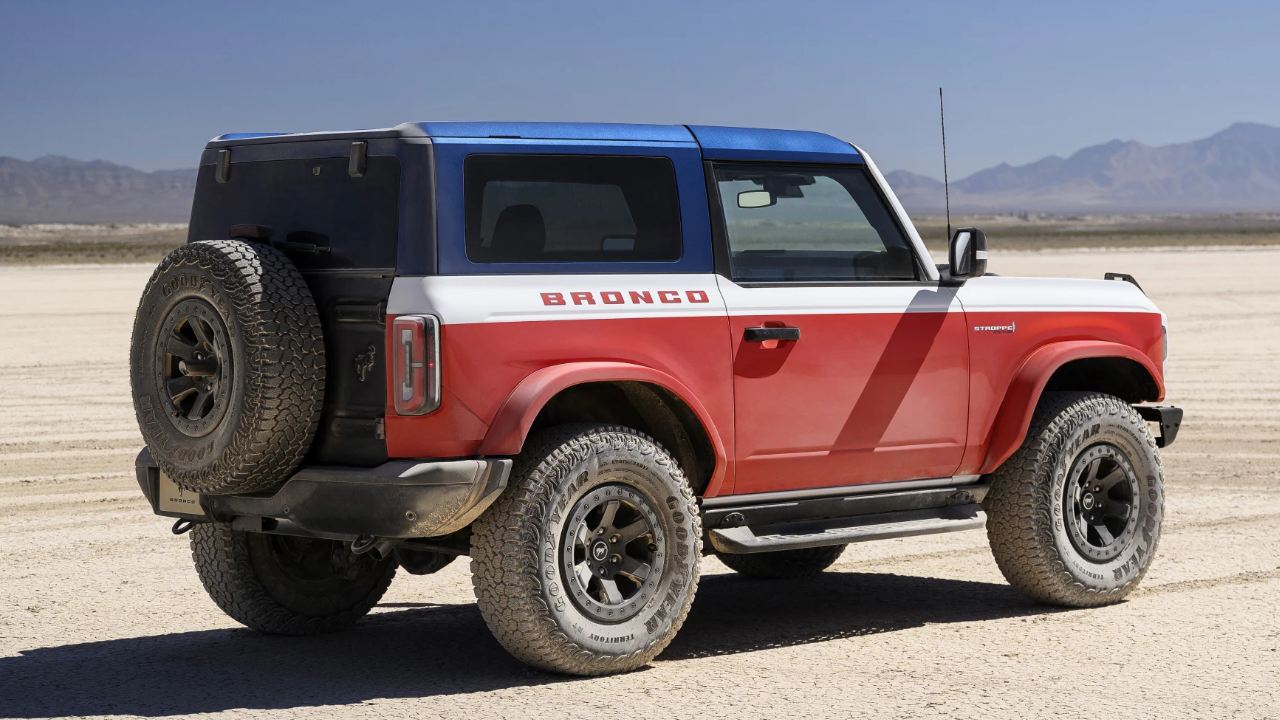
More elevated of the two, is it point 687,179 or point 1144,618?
point 687,179

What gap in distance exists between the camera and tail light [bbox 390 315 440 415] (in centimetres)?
571

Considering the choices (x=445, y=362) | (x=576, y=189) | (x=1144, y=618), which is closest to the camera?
(x=445, y=362)

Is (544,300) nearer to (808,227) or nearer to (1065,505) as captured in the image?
(808,227)

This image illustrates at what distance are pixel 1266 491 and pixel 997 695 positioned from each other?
613 cm

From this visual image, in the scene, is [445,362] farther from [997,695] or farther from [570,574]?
[997,695]

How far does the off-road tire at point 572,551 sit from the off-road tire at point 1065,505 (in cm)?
189

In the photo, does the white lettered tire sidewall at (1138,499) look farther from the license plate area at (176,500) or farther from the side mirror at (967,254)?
the license plate area at (176,500)

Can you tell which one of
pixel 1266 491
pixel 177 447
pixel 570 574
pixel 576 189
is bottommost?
pixel 1266 491

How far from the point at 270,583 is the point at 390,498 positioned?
1593 mm

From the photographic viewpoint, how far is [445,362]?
576 cm

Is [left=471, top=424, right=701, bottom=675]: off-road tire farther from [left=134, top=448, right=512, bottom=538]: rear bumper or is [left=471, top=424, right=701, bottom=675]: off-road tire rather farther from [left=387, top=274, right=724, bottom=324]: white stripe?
[left=387, top=274, right=724, bottom=324]: white stripe

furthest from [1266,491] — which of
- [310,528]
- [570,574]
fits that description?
[310,528]

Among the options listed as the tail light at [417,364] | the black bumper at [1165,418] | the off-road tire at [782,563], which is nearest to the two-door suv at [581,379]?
the tail light at [417,364]

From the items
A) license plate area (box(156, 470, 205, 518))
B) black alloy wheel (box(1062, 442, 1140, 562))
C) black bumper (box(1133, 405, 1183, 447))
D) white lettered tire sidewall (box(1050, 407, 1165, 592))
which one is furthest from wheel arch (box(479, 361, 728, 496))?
black bumper (box(1133, 405, 1183, 447))
